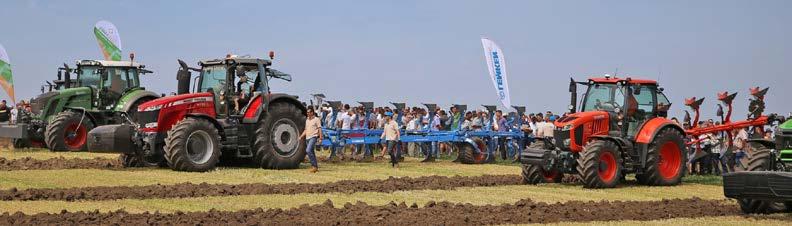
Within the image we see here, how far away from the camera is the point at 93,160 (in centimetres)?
2367

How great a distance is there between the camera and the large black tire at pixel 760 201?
1395cm

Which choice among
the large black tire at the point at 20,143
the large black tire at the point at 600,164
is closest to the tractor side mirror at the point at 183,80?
the large black tire at the point at 600,164

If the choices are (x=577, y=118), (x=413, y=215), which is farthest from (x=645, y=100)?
(x=413, y=215)

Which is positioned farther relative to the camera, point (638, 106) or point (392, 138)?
point (392, 138)

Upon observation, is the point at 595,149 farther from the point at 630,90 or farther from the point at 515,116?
the point at 515,116

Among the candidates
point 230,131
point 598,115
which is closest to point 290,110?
point 230,131

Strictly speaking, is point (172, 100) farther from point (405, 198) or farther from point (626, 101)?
point (626, 101)

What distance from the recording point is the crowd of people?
27.0m

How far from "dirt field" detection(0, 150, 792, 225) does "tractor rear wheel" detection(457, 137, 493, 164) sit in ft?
14.1

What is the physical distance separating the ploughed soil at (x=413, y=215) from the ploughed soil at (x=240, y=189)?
2.55 metres

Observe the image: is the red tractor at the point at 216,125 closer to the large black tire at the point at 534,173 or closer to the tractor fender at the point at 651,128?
the large black tire at the point at 534,173

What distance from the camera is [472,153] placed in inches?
1036

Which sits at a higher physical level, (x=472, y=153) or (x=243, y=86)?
(x=243, y=86)

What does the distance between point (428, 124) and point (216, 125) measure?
9.08m
